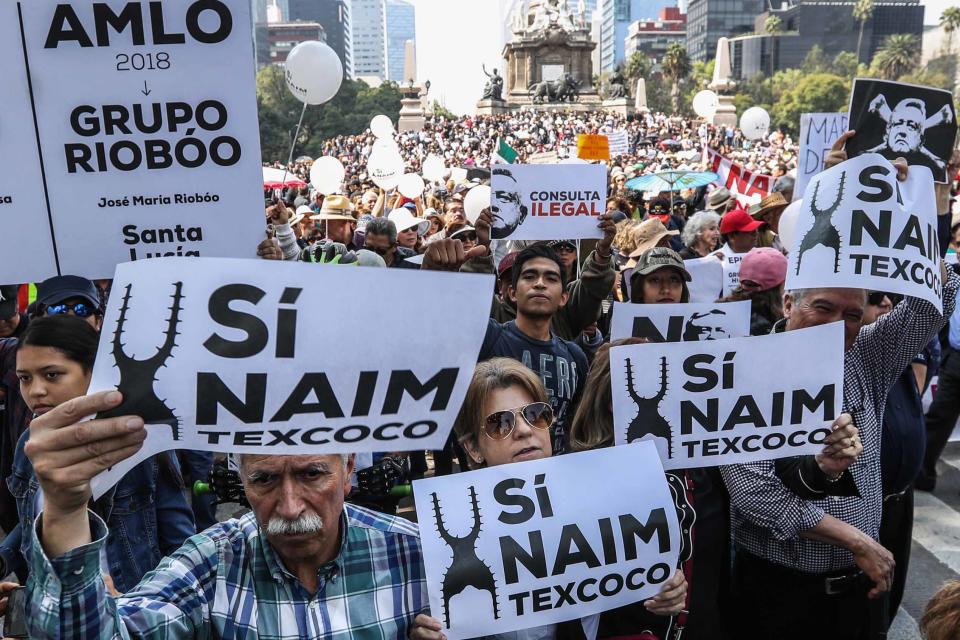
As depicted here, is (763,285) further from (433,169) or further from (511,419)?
(433,169)

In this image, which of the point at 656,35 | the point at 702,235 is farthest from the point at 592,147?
the point at 656,35

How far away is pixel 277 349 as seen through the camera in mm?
1692

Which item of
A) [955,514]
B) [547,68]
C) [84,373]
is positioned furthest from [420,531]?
[547,68]

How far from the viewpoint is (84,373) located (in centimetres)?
257

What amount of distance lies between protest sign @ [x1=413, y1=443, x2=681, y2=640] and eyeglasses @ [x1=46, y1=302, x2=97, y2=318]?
202 cm

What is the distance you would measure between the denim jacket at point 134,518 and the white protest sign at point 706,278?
148 inches

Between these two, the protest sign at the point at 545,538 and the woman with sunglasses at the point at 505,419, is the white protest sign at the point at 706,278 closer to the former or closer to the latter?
the woman with sunglasses at the point at 505,419

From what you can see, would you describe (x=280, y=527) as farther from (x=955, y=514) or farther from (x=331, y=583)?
(x=955, y=514)

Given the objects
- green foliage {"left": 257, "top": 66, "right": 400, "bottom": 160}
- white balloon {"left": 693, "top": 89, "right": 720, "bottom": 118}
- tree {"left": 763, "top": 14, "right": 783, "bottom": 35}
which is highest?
tree {"left": 763, "top": 14, "right": 783, "bottom": 35}

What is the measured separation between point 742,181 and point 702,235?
11.4 ft

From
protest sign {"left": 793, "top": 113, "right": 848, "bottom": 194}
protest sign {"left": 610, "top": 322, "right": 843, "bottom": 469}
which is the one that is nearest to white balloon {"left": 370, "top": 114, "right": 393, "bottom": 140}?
protest sign {"left": 793, "top": 113, "right": 848, "bottom": 194}

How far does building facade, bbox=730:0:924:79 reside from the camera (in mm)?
115500

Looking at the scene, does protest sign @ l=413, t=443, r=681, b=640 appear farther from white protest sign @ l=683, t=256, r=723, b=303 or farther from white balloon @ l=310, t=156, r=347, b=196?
white balloon @ l=310, t=156, r=347, b=196

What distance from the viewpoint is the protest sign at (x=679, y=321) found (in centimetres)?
389
